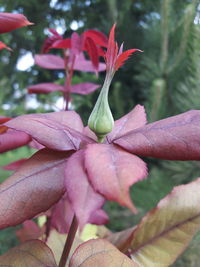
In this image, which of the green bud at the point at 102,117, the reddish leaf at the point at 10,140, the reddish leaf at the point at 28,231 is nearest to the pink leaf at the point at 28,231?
the reddish leaf at the point at 28,231

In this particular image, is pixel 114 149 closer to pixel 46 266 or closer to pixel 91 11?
pixel 46 266

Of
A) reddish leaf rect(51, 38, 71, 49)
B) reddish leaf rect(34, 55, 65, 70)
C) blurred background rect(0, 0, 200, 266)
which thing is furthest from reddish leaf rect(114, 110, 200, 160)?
blurred background rect(0, 0, 200, 266)

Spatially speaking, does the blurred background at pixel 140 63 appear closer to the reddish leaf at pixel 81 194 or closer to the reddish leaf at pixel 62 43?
the reddish leaf at pixel 62 43

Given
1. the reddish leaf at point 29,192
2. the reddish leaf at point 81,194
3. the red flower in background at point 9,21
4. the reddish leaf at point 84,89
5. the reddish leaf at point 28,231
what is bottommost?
the reddish leaf at point 28,231

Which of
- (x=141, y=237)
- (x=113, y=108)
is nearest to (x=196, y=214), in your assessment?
(x=141, y=237)

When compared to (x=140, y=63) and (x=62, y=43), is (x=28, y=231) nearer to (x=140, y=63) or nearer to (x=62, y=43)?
(x=62, y=43)

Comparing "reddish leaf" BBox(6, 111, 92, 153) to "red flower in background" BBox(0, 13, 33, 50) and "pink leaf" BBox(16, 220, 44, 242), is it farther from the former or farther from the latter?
"pink leaf" BBox(16, 220, 44, 242)
